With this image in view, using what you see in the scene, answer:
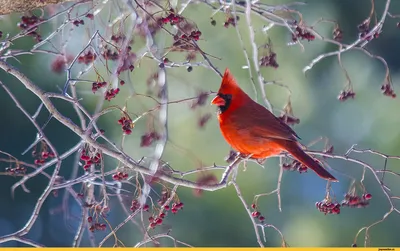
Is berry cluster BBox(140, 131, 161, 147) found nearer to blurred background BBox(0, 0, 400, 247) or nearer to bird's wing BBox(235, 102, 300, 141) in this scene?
bird's wing BBox(235, 102, 300, 141)

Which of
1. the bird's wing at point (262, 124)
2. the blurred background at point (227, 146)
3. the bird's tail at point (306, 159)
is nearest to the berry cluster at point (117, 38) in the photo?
the bird's wing at point (262, 124)

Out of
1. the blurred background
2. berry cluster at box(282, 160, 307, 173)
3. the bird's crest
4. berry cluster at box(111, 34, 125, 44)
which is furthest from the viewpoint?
the blurred background

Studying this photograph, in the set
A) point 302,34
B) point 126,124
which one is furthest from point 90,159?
point 302,34

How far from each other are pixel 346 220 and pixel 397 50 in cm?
152

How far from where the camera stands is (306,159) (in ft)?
7.71

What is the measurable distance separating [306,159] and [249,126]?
27 centimetres

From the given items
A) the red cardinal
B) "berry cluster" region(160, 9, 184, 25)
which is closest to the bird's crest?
the red cardinal

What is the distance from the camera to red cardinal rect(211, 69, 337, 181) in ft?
8.19

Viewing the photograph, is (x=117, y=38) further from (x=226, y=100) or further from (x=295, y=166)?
(x=295, y=166)

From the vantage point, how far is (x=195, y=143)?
504cm

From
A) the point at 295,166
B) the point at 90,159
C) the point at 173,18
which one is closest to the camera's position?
the point at 90,159

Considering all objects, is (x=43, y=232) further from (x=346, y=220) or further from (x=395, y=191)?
(x=395, y=191)

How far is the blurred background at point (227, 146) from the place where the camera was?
4895 millimetres

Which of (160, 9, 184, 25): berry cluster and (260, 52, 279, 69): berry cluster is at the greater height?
(160, 9, 184, 25): berry cluster
